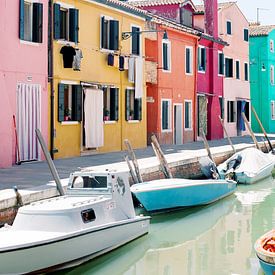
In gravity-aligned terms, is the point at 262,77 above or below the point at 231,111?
above

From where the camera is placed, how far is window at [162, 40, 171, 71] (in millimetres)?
26752

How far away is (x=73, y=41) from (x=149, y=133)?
7748 millimetres

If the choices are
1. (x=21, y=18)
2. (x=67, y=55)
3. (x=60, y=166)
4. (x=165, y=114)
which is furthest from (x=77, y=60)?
(x=165, y=114)

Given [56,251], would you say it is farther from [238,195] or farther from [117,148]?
[117,148]

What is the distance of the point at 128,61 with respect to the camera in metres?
23.0

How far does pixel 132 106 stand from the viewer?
23922 mm

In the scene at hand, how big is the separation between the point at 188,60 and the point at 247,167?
33.4 ft

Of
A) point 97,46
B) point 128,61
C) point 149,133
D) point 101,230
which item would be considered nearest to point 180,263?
point 101,230

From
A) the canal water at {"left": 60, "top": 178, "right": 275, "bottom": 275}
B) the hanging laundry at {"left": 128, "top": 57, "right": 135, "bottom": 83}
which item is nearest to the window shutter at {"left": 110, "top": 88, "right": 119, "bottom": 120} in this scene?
the hanging laundry at {"left": 128, "top": 57, "right": 135, "bottom": 83}

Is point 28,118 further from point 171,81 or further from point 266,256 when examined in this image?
point 171,81

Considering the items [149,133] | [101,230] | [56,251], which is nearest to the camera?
[56,251]

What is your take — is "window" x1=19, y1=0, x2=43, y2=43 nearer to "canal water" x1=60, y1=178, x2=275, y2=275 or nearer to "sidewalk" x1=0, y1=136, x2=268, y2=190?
"sidewalk" x1=0, y1=136, x2=268, y2=190

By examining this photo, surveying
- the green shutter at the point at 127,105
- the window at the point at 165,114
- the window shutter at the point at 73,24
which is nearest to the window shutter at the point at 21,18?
the window shutter at the point at 73,24

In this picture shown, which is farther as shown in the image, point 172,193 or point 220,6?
point 220,6
